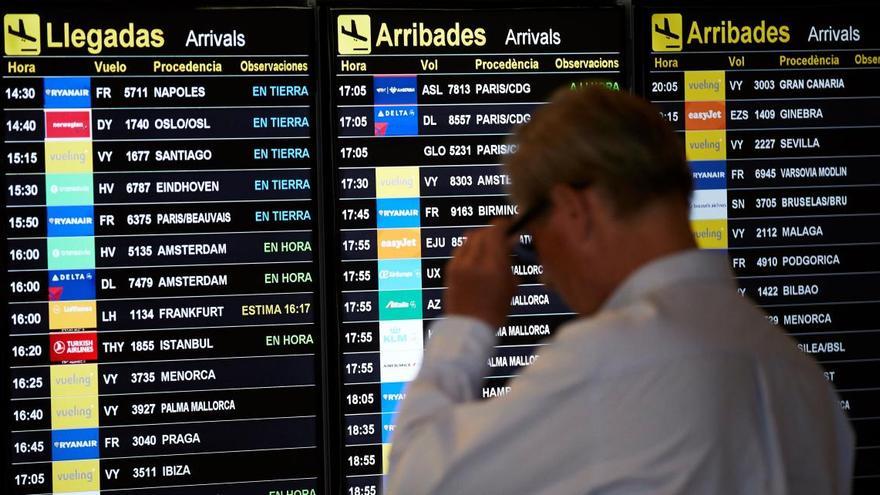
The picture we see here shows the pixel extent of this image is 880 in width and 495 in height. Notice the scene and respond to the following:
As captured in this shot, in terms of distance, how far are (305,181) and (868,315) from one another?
5.31 ft

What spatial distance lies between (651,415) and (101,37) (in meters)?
2.11

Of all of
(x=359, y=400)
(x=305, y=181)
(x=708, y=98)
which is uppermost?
(x=708, y=98)

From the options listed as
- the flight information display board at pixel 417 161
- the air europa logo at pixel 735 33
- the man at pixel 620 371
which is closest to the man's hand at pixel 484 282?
the man at pixel 620 371

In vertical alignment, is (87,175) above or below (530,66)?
below

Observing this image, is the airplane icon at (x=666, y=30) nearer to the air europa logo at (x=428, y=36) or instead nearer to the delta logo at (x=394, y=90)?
the air europa logo at (x=428, y=36)

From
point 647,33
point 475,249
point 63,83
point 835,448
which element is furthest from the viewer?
point 647,33

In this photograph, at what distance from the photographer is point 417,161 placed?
3059mm

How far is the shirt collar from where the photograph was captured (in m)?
1.43

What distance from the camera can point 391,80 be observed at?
3.04 metres

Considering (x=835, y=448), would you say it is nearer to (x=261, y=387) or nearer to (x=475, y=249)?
(x=475, y=249)

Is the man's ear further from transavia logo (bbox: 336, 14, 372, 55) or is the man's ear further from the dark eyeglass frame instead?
transavia logo (bbox: 336, 14, 372, 55)

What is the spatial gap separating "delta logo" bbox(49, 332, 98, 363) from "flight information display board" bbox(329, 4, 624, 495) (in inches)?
25.6

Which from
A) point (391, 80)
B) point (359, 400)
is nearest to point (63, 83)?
point (391, 80)

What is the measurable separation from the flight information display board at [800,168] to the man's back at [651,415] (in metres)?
1.78
